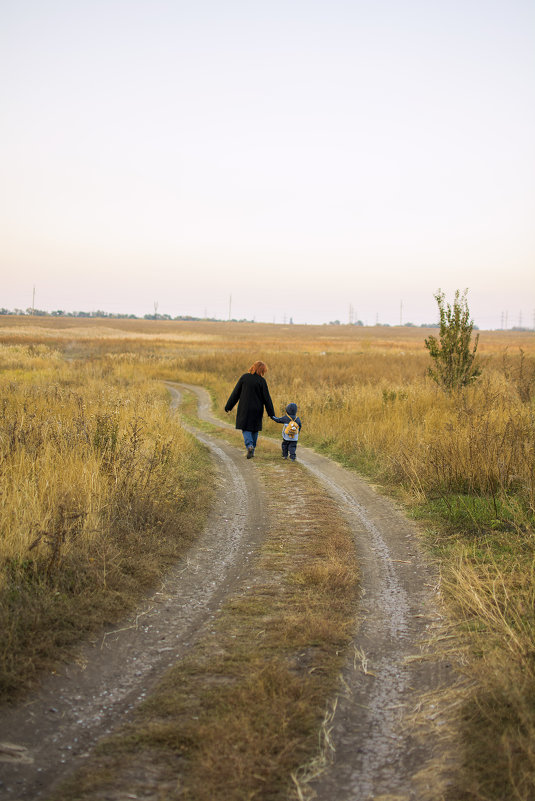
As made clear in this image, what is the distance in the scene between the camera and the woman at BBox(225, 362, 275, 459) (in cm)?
1160

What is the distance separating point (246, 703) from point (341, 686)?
69 centimetres

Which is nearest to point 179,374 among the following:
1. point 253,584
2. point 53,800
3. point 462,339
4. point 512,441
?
point 462,339

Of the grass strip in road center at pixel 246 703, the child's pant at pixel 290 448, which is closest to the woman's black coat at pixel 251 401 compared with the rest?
the child's pant at pixel 290 448

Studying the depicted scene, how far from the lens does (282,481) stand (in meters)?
9.80

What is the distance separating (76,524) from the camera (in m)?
5.57

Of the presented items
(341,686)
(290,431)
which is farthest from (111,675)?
(290,431)

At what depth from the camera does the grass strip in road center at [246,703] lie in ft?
9.42

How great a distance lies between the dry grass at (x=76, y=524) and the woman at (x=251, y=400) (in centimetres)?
206

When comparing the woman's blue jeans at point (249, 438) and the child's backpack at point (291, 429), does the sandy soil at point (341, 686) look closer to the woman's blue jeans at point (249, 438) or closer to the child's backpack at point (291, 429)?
the child's backpack at point (291, 429)

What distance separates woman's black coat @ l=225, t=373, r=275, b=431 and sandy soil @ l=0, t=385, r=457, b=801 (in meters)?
5.22

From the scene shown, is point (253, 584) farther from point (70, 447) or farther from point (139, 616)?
point (70, 447)

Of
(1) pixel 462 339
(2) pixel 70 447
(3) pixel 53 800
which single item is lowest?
(3) pixel 53 800

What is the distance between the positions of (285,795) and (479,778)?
3.13 ft

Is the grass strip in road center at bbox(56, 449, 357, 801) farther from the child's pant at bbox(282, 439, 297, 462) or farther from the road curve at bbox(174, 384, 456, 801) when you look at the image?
the child's pant at bbox(282, 439, 297, 462)
